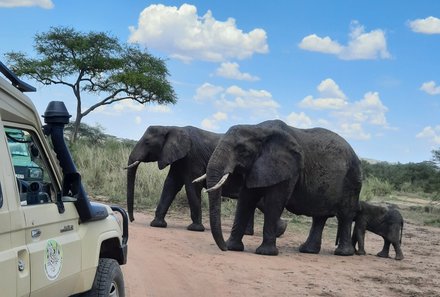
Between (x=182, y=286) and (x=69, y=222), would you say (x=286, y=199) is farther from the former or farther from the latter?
(x=69, y=222)

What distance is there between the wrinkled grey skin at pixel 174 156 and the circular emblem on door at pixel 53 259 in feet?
34.9

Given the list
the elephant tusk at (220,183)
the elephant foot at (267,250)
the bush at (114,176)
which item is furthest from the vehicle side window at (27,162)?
the bush at (114,176)

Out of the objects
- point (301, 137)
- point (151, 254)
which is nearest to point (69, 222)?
point (151, 254)

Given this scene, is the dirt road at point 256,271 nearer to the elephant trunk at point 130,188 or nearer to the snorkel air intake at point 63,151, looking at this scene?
the elephant trunk at point 130,188

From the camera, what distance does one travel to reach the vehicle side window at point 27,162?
5113 mm

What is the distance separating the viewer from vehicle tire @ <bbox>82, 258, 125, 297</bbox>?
584 centimetres

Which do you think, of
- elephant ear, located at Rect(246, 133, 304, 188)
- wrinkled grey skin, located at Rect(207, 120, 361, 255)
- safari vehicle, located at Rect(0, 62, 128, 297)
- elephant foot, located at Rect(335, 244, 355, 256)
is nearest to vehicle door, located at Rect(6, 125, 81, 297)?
safari vehicle, located at Rect(0, 62, 128, 297)

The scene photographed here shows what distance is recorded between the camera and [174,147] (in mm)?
15898

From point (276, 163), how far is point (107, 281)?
6890 mm

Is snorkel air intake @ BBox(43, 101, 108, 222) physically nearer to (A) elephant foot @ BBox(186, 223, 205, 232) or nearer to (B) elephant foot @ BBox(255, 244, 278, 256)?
(B) elephant foot @ BBox(255, 244, 278, 256)

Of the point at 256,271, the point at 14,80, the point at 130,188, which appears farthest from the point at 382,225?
the point at 14,80

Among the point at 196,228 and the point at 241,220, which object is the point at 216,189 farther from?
the point at 196,228

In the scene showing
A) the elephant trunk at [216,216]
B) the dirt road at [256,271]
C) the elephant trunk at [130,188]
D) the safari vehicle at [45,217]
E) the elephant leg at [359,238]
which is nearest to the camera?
the safari vehicle at [45,217]

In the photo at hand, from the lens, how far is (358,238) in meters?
13.7
